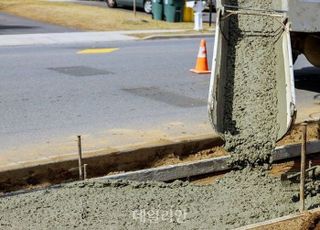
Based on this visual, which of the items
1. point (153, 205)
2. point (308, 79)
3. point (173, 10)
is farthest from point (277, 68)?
point (173, 10)

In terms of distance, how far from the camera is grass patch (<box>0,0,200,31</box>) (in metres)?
Answer: 25.2

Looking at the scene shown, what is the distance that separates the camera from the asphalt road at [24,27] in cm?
2314

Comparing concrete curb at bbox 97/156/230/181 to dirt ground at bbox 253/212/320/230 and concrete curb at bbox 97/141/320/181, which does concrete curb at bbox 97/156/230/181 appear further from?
dirt ground at bbox 253/212/320/230

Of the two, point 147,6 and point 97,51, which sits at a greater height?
point 147,6

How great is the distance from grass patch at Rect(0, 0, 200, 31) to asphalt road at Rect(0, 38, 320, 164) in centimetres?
839

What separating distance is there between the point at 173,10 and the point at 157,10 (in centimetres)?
107

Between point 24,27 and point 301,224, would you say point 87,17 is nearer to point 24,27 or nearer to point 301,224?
point 24,27

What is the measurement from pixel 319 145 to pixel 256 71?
4.34 ft

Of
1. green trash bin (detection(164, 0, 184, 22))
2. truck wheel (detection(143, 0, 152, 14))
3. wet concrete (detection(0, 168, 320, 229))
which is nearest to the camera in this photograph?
wet concrete (detection(0, 168, 320, 229))

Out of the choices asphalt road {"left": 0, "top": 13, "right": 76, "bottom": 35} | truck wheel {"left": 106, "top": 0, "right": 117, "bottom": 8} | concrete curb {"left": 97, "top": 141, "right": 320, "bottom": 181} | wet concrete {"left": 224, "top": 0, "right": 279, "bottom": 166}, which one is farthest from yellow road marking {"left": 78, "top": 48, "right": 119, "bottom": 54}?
truck wheel {"left": 106, "top": 0, "right": 117, "bottom": 8}

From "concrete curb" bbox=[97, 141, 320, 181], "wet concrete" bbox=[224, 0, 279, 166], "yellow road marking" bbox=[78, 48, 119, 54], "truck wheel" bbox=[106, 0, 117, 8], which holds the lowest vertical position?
"yellow road marking" bbox=[78, 48, 119, 54]

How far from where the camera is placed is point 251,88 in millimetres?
7145

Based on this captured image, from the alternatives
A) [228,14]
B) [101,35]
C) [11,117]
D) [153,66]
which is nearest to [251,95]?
[228,14]

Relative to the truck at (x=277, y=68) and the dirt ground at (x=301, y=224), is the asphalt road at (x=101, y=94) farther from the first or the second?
the dirt ground at (x=301, y=224)
